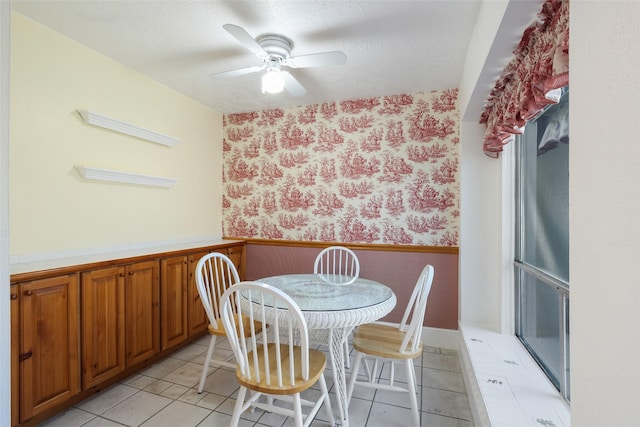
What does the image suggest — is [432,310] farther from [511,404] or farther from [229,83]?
[229,83]

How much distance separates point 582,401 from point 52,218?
2.74 meters

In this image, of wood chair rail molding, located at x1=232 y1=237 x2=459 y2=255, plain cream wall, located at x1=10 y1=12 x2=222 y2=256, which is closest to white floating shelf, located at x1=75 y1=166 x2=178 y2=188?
plain cream wall, located at x1=10 y1=12 x2=222 y2=256

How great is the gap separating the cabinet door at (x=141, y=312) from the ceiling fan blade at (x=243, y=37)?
68.0 inches

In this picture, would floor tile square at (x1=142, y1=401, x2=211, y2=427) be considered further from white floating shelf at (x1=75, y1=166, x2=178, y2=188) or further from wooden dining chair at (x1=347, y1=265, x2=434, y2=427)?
white floating shelf at (x1=75, y1=166, x2=178, y2=188)

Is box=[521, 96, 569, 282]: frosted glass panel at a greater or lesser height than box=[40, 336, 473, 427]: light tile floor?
greater

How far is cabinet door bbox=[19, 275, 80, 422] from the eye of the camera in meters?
1.64

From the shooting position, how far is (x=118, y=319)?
215 centimetres

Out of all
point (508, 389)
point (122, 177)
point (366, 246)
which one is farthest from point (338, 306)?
point (122, 177)

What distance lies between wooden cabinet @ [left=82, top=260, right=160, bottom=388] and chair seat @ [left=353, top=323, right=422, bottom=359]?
1.62m

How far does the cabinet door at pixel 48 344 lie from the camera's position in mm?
1640

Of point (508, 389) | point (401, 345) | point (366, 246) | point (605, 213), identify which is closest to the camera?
point (605, 213)

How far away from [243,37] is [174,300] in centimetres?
211

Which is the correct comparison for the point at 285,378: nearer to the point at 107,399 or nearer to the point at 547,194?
the point at 107,399

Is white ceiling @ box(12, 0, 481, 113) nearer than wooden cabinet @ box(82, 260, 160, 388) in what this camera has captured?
Yes
